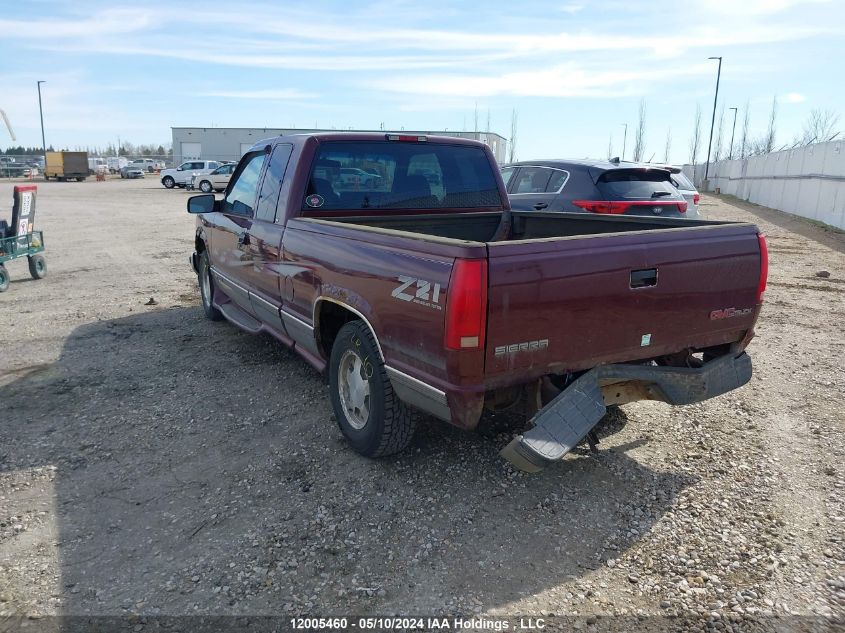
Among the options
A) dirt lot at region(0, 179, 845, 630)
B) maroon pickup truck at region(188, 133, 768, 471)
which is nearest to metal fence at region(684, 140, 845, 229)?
dirt lot at region(0, 179, 845, 630)

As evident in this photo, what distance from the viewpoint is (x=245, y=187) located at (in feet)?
19.3

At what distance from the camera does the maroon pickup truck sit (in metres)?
3.09

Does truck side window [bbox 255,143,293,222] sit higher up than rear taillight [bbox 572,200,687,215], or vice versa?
truck side window [bbox 255,143,293,222]

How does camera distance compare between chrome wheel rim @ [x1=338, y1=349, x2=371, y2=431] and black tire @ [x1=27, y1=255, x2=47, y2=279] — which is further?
black tire @ [x1=27, y1=255, x2=47, y2=279]

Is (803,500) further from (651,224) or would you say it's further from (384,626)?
(384,626)

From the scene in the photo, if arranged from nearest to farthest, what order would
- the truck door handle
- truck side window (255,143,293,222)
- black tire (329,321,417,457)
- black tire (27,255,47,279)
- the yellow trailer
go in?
the truck door handle < black tire (329,321,417,457) < truck side window (255,143,293,222) < black tire (27,255,47,279) < the yellow trailer

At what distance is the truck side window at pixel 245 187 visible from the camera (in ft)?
18.4

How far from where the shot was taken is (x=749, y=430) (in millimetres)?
4496

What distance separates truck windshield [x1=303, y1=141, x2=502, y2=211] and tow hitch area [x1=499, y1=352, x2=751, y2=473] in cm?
232

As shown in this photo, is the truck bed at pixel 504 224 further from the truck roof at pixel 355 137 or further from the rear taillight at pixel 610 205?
the rear taillight at pixel 610 205

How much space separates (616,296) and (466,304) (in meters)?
0.88

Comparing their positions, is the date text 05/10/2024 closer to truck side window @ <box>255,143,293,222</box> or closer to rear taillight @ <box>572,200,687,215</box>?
truck side window @ <box>255,143,293,222</box>

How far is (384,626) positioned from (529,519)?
3.50 ft

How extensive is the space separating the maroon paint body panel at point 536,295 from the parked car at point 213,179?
33.6 meters
